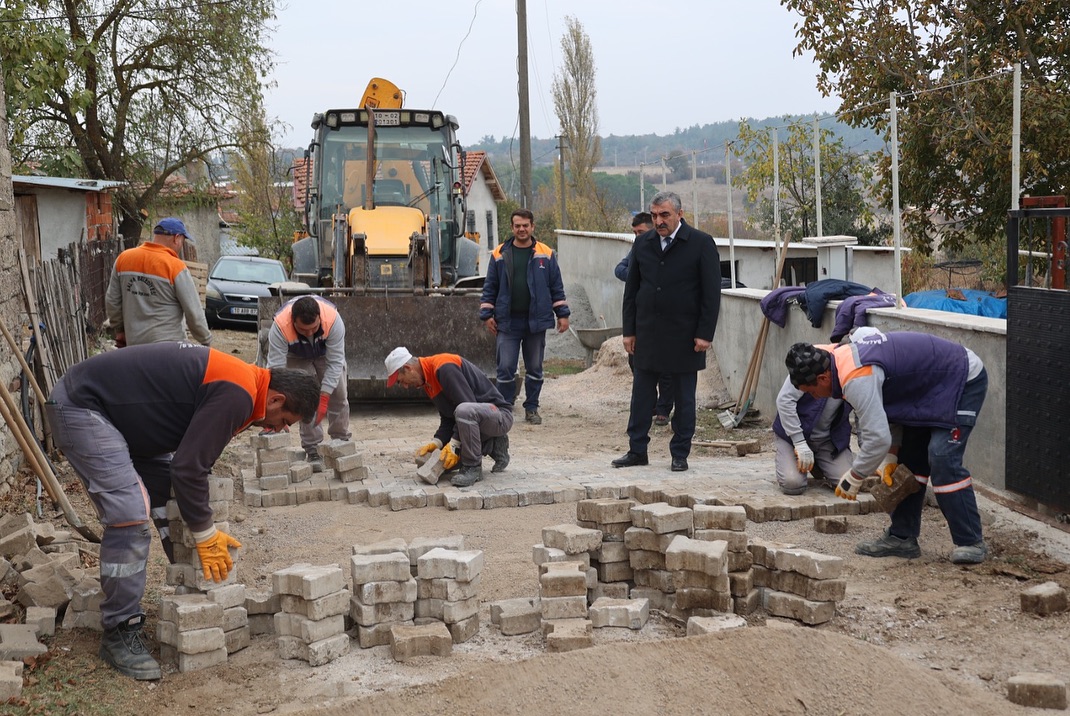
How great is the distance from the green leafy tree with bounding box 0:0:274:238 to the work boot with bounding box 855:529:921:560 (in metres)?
13.1

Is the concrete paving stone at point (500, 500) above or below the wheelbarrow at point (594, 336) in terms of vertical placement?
below

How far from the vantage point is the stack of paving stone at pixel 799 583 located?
14.9 ft

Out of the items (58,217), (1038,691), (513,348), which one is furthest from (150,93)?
(1038,691)

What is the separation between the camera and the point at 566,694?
3885 mm

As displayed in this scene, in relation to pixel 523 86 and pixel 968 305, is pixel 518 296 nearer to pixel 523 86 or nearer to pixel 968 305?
pixel 968 305

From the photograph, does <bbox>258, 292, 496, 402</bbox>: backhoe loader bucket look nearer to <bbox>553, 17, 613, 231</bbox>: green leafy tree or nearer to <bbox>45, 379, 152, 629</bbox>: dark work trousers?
<bbox>45, 379, 152, 629</bbox>: dark work trousers

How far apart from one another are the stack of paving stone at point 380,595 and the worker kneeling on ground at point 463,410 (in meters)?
2.47

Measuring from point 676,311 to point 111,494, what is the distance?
4426 mm

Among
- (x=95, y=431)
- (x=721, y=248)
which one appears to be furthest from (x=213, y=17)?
(x=95, y=431)

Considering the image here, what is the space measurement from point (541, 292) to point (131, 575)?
5.78 meters

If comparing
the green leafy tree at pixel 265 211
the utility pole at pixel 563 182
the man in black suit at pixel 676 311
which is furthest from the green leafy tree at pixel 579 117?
the man in black suit at pixel 676 311

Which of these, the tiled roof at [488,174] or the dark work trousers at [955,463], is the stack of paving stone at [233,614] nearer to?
the dark work trousers at [955,463]

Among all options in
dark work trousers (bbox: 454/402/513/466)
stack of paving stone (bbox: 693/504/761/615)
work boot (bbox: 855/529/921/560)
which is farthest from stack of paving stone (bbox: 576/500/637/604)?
dark work trousers (bbox: 454/402/513/466)

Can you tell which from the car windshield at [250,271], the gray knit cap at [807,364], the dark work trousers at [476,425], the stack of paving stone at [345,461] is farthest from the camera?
the car windshield at [250,271]
